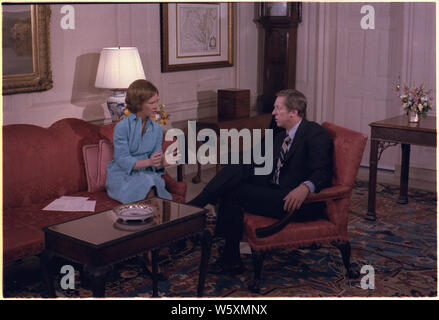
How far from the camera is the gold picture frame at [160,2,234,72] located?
6035 millimetres

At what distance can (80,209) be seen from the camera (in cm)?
389

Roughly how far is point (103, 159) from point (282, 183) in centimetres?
139

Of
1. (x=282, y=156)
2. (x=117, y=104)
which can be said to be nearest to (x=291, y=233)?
(x=282, y=156)

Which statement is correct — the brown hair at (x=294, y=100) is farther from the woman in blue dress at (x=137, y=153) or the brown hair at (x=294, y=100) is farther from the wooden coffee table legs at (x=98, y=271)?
the wooden coffee table legs at (x=98, y=271)

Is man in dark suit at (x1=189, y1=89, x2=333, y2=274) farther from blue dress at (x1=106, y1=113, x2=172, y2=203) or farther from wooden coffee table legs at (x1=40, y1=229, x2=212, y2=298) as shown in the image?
wooden coffee table legs at (x1=40, y1=229, x2=212, y2=298)

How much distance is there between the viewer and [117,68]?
480 centimetres

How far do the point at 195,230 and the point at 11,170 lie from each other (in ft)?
4.99

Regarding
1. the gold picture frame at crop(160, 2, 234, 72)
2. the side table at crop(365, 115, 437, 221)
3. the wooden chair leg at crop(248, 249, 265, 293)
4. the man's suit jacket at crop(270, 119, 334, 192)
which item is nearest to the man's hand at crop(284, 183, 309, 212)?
the man's suit jacket at crop(270, 119, 334, 192)

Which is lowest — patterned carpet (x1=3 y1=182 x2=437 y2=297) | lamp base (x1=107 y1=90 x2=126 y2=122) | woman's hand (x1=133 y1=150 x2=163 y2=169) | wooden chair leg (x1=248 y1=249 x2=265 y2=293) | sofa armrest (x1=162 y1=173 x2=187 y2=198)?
patterned carpet (x1=3 y1=182 x2=437 y2=297)

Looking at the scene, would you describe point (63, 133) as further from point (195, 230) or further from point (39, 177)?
point (195, 230)

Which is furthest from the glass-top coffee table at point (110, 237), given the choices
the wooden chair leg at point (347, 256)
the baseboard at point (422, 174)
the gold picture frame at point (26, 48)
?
the baseboard at point (422, 174)

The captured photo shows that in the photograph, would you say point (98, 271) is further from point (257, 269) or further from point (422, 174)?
point (422, 174)

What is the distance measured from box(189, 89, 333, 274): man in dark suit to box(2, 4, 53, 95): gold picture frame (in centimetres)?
180

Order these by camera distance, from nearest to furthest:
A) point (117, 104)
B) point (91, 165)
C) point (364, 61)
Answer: point (91, 165) → point (117, 104) → point (364, 61)
